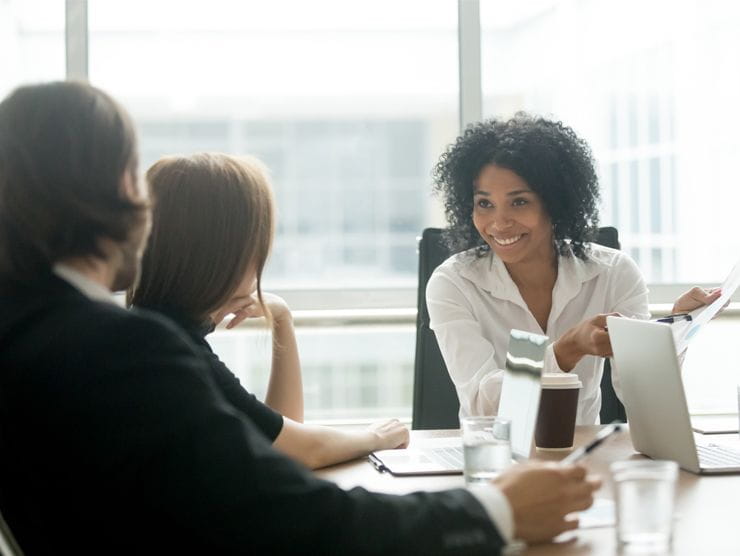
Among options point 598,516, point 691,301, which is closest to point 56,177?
point 598,516

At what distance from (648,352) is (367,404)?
2078 millimetres

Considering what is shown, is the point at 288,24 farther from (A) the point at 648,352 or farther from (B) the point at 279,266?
(A) the point at 648,352

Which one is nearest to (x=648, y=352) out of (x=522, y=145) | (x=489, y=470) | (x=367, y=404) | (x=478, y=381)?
(x=489, y=470)

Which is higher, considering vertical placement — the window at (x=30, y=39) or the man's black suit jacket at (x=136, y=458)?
the window at (x=30, y=39)

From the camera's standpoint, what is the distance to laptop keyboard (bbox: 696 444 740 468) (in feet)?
5.45

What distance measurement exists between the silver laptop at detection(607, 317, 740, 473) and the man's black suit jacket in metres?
0.62

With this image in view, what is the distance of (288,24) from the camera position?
12.0 feet

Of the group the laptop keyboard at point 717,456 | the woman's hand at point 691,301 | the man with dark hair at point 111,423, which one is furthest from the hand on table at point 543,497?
the woman's hand at point 691,301

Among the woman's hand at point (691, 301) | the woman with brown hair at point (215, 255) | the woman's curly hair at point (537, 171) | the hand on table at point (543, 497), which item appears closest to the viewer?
the hand on table at point (543, 497)

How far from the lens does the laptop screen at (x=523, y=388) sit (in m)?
1.58

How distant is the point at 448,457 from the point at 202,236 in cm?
54

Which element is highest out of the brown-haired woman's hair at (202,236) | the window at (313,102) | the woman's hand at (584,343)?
the window at (313,102)

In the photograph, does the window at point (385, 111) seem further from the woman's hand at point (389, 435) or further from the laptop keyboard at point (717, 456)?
the laptop keyboard at point (717, 456)

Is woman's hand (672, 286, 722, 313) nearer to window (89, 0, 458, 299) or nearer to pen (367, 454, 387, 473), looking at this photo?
pen (367, 454, 387, 473)
